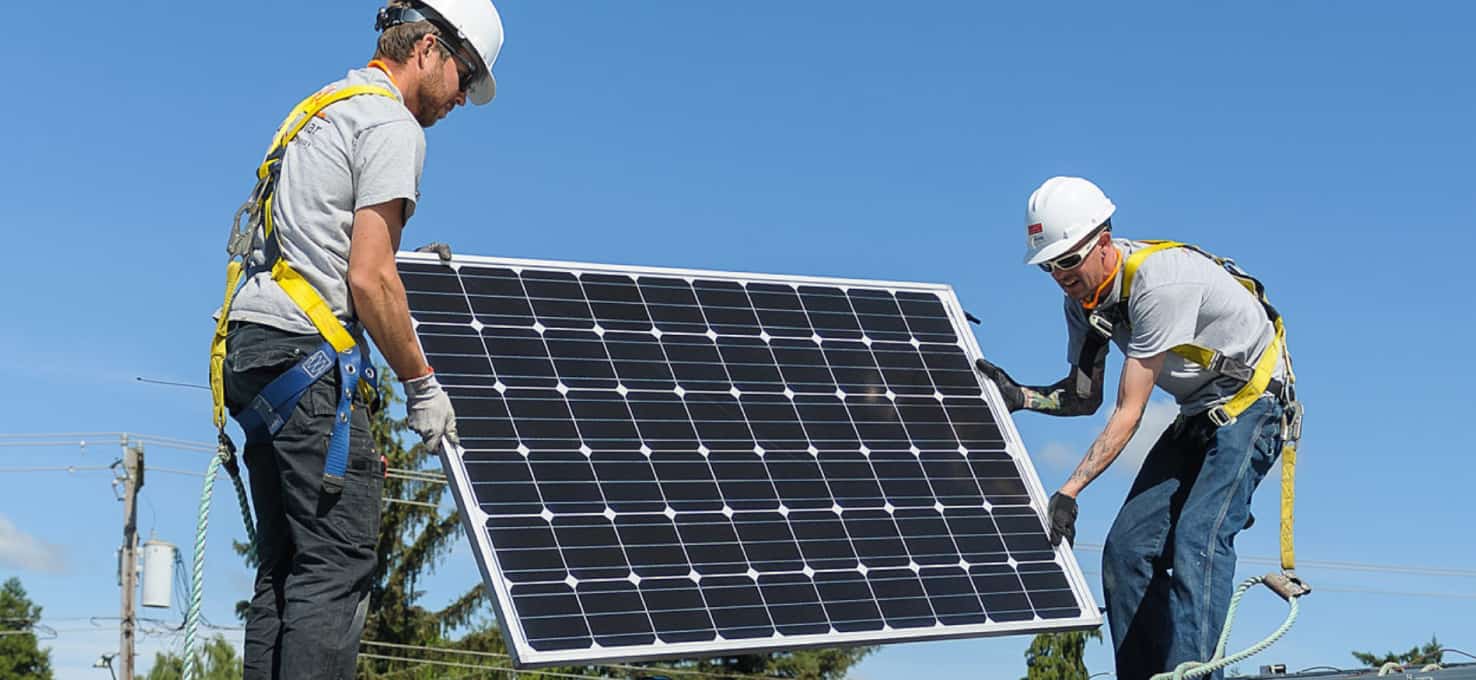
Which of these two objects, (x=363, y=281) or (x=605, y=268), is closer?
(x=363, y=281)

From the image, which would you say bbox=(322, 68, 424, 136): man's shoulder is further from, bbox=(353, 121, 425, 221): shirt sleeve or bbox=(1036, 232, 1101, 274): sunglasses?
bbox=(1036, 232, 1101, 274): sunglasses

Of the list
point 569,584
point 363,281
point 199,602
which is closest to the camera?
point 363,281

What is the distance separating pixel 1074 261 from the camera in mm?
9281

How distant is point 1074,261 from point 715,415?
2.39 m

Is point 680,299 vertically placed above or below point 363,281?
above

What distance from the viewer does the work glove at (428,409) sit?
7.20m

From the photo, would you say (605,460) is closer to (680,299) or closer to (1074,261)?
(680,299)

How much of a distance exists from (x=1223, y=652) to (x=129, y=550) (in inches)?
1396

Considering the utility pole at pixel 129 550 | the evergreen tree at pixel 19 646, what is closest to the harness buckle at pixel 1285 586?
the utility pole at pixel 129 550

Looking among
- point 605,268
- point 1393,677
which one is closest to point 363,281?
point 605,268

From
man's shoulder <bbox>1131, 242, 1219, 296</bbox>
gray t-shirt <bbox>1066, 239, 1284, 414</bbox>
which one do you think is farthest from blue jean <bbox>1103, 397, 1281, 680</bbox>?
man's shoulder <bbox>1131, 242, 1219, 296</bbox>

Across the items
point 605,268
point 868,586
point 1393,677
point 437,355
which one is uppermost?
point 605,268

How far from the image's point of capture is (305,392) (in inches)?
256

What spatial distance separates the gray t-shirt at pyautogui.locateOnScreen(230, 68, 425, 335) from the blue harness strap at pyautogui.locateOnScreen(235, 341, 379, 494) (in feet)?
0.45
